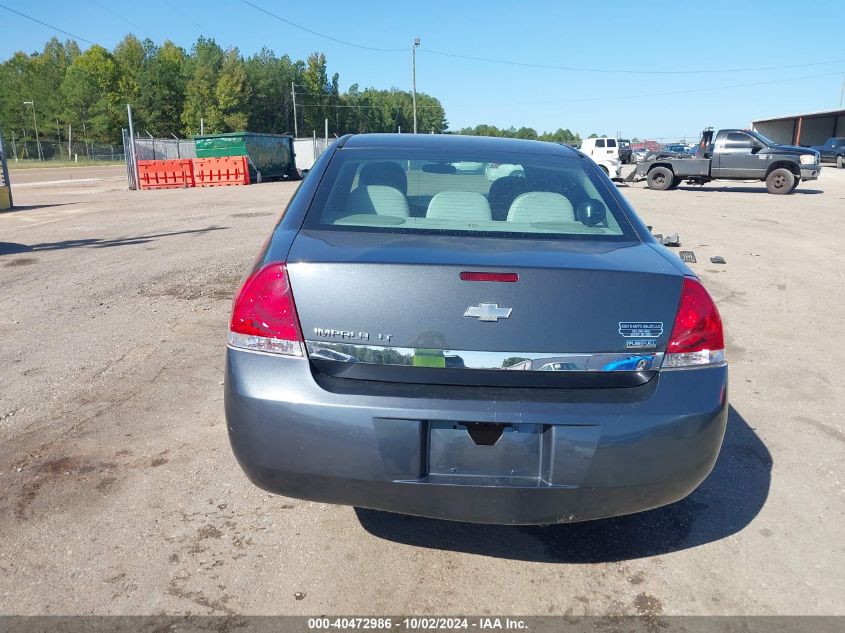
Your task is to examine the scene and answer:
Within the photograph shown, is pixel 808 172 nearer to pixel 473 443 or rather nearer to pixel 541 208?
pixel 541 208

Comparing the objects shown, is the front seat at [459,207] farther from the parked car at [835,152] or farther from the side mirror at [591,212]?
the parked car at [835,152]

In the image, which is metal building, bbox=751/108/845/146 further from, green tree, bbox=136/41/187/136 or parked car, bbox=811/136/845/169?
green tree, bbox=136/41/187/136

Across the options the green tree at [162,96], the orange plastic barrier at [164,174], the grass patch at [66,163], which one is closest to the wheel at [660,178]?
the orange plastic barrier at [164,174]

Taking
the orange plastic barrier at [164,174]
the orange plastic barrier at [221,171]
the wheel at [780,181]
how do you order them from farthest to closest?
the orange plastic barrier at [221,171] < the orange plastic barrier at [164,174] < the wheel at [780,181]

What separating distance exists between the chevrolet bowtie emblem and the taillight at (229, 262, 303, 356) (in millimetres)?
595

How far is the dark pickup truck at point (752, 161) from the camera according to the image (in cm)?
2117

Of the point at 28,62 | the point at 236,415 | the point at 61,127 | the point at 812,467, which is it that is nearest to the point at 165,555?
the point at 236,415

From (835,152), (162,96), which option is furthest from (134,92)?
(835,152)

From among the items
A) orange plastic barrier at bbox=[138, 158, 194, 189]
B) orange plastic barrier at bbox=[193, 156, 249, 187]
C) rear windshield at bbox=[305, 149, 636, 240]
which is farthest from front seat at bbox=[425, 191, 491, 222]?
orange plastic barrier at bbox=[193, 156, 249, 187]

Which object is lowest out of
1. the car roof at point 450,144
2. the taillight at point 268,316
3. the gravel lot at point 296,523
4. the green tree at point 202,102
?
the gravel lot at point 296,523

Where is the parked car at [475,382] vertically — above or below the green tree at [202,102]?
below

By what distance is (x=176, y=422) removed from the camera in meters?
3.91

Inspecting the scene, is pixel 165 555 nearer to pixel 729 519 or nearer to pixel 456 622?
pixel 456 622

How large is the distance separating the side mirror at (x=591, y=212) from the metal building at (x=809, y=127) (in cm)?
6288
